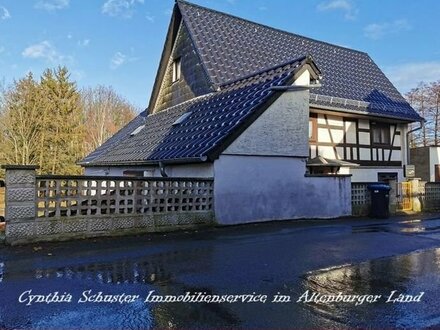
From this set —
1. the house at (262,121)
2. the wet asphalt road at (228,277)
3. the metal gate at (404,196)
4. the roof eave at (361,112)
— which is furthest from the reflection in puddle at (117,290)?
the roof eave at (361,112)

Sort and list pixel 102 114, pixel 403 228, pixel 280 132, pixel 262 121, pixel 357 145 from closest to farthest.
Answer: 1. pixel 403 228
2. pixel 262 121
3. pixel 280 132
4. pixel 357 145
5. pixel 102 114

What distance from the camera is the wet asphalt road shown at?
429 cm

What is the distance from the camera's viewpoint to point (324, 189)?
13.9 m

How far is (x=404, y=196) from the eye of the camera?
55.8 feet

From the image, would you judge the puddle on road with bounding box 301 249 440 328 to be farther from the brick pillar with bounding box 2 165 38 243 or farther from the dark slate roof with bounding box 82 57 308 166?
the brick pillar with bounding box 2 165 38 243

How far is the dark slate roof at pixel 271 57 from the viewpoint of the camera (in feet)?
62.4

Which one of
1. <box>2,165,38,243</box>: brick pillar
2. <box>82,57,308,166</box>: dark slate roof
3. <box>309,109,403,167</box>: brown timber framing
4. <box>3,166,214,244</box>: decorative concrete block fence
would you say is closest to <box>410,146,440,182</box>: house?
<box>309,109,403,167</box>: brown timber framing

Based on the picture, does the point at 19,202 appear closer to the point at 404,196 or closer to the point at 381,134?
the point at 404,196

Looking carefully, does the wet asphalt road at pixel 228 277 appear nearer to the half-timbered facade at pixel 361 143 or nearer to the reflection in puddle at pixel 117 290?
the reflection in puddle at pixel 117 290

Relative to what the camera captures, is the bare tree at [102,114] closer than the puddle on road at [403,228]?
No

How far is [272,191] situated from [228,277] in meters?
6.94

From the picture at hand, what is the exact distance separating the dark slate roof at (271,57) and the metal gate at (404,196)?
4449 millimetres

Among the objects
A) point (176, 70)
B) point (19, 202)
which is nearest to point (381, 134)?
point (176, 70)

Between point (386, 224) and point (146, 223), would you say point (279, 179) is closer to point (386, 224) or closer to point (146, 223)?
point (386, 224)
